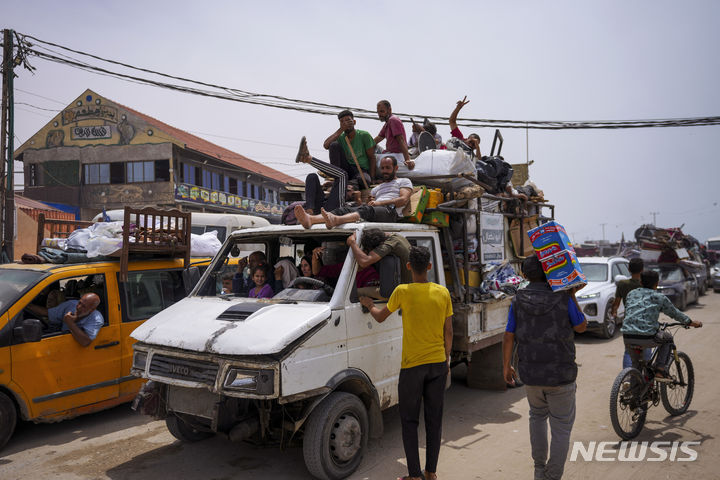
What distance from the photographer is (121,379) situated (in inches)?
208

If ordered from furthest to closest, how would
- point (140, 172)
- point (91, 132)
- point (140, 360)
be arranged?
point (91, 132)
point (140, 172)
point (140, 360)

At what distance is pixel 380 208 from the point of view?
509cm

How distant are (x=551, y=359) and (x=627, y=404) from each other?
191 cm

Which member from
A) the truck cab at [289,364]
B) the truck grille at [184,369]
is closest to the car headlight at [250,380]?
the truck cab at [289,364]

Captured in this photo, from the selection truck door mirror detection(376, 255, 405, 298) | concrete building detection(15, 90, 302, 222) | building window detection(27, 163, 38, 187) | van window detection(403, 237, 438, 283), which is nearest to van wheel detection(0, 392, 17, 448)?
truck door mirror detection(376, 255, 405, 298)

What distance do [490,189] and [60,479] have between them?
561 centimetres

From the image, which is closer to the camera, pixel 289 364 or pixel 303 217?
pixel 289 364

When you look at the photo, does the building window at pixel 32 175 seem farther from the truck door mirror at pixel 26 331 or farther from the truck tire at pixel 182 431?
the truck tire at pixel 182 431

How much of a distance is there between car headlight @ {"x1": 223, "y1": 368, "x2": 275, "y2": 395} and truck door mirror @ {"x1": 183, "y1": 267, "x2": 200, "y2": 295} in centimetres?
188

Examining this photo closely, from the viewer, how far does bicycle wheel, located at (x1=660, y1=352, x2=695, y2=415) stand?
532 centimetres

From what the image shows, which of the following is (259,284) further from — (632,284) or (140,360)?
(632,284)

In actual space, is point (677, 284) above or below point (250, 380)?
below

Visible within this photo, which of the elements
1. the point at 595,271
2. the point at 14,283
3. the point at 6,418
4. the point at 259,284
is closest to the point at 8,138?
the point at 14,283

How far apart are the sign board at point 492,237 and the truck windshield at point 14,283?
4.82 metres
